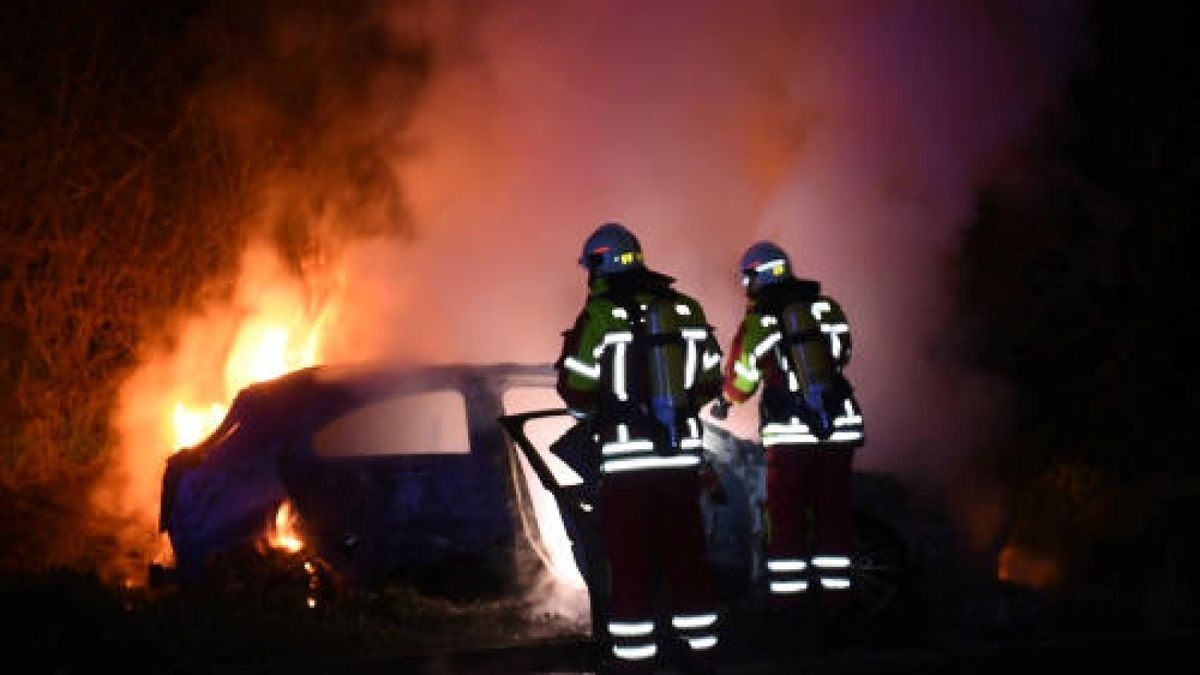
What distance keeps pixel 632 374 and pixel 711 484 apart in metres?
0.85

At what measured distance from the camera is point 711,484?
596 cm

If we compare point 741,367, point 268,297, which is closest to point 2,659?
point 741,367

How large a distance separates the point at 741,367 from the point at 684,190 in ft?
11.4

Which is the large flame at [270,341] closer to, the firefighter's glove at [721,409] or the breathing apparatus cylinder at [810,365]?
the firefighter's glove at [721,409]

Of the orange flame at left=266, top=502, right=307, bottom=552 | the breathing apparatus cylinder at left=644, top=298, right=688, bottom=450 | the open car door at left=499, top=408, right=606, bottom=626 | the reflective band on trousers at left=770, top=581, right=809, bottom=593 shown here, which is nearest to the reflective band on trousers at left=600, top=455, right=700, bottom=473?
the breathing apparatus cylinder at left=644, top=298, right=688, bottom=450

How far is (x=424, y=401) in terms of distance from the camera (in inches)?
273

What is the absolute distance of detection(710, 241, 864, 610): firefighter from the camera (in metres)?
6.43

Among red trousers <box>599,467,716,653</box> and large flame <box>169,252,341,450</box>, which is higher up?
large flame <box>169,252,341,450</box>

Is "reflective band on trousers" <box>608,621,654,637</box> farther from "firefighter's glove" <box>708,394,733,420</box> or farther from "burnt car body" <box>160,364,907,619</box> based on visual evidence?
"firefighter's glove" <box>708,394,733,420</box>

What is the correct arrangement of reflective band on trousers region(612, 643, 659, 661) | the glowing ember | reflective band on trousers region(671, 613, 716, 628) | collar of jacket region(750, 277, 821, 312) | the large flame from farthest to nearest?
the large flame, the glowing ember, collar of jacket region(750, 277, 821, 312), reflective band on trousers region(671, 613, 716, 628), reflective band on trousers region(612, 643, 659, 661)

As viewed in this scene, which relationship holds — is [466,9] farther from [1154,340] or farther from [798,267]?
[1154,340]

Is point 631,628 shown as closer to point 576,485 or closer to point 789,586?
point 576,485

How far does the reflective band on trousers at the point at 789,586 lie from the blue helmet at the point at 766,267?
1474mm

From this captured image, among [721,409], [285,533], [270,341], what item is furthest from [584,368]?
[270,341]
